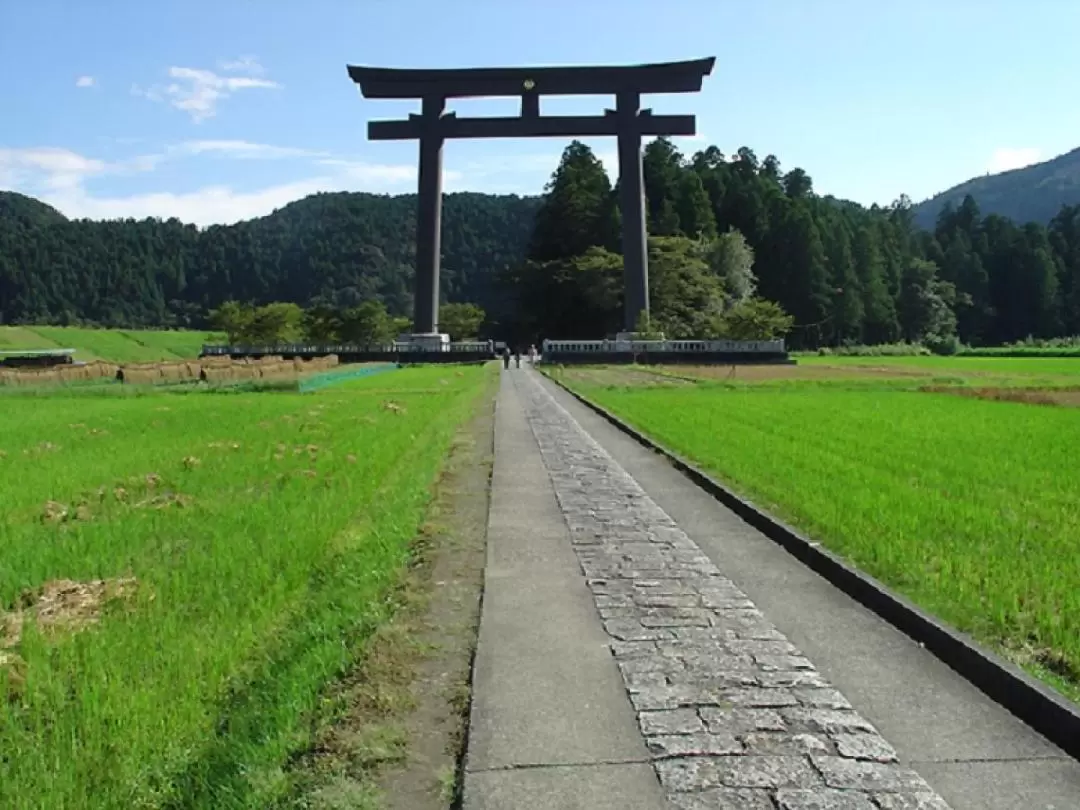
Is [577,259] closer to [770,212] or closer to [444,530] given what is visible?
[770,212]

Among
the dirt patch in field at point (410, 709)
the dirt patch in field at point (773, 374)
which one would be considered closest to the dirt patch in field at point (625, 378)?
the dirt patch in field at point (773, 374)

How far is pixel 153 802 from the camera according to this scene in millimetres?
2723

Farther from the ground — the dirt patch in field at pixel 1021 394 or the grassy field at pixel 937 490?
the dirt patch in field at pixel 1021 394

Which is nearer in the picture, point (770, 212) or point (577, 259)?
point (577, 259)

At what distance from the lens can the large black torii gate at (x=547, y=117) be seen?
122 ft

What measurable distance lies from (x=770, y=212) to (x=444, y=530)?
218ft

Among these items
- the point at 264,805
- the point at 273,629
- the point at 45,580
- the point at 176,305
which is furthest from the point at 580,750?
the point at 176,305

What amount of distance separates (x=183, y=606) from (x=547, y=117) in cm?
3498

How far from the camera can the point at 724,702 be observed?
3471 millimetres

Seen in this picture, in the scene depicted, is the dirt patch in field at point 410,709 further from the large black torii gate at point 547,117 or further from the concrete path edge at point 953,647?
the large black torii gate at point 547,117

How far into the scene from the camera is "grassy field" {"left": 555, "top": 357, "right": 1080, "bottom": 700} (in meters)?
4.41

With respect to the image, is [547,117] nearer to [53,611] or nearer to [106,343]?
[53,611]

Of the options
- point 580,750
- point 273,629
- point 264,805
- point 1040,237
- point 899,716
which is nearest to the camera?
point 264,805

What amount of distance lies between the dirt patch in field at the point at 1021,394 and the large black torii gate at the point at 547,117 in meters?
16.7
